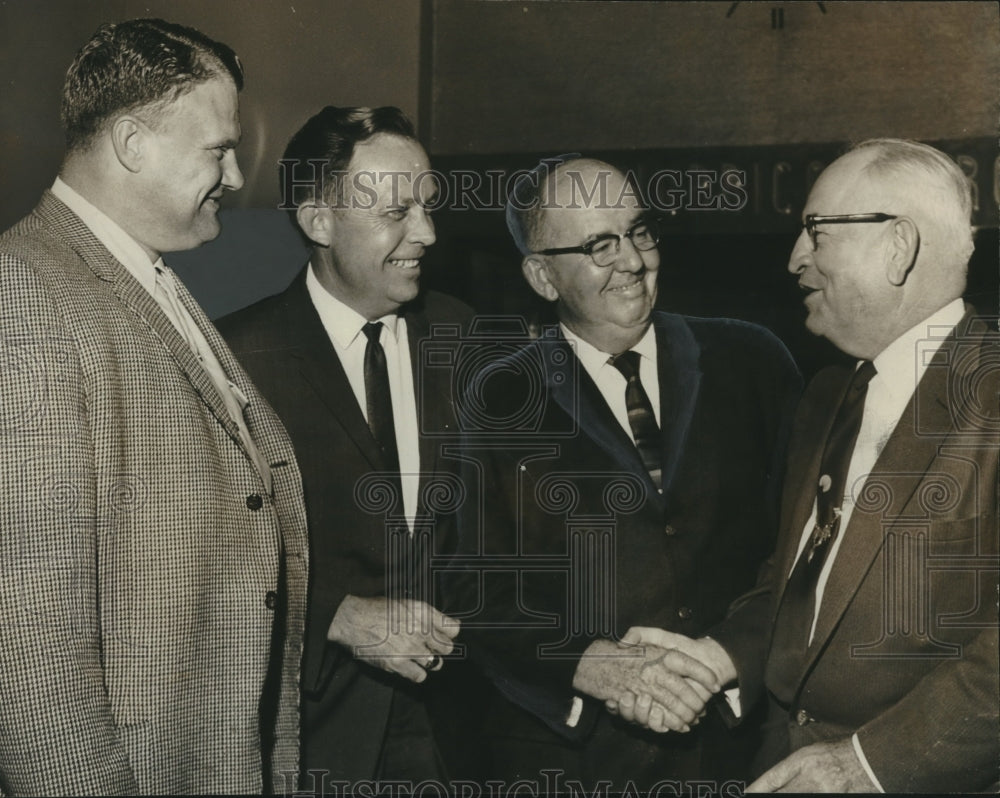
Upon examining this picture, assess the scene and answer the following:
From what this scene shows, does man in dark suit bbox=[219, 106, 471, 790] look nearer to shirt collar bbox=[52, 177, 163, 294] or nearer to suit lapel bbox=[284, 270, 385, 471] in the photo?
suit lapel bbox=[284, 270, 385, 471]

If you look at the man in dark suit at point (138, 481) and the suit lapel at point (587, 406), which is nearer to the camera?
the man in dark suit at point (138, 481)

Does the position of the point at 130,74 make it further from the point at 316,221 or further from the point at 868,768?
the point at 868,768

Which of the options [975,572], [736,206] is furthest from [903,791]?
[736,206]

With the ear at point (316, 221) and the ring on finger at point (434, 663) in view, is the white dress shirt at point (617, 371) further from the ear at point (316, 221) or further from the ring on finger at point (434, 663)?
the ring on finger at point (434, 663)

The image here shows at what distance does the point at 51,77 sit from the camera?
2.73 metres

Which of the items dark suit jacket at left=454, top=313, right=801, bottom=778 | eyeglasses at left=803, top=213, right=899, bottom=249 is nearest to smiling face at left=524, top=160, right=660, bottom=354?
dark suit jacket at left=454, top=313, right=801, bottom=778

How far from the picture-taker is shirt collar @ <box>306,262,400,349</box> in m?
2.70

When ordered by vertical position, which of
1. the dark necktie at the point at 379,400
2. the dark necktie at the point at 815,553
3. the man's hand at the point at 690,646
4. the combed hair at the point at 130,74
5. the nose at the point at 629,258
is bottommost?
the man's hand at the point at 690,646

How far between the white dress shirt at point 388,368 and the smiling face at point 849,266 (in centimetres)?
96

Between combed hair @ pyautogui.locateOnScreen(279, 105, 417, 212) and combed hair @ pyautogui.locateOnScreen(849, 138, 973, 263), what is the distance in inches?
47.2

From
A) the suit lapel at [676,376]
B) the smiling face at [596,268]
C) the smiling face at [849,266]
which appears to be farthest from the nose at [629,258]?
the smiling face at [849,266]

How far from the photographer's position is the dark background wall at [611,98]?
2.73 m

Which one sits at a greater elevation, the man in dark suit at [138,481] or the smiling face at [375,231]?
the smiling face at [375,231]

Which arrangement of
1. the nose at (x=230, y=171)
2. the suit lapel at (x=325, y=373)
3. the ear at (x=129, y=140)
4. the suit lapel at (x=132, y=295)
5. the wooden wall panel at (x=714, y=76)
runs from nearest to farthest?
the suit lapel at (x=132, y=295), the ear at (x=129, y=140), the nose at (x=230, y=171), the suit lapel at (x=325, y=373), the wooden wall panel at (x=714, y=76)
